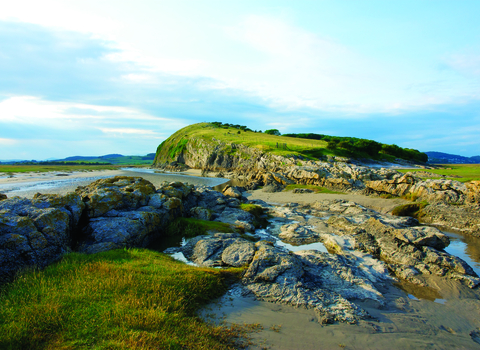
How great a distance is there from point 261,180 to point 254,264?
4308 centimetres

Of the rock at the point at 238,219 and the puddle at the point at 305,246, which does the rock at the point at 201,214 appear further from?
the puddle at the point at 305,246

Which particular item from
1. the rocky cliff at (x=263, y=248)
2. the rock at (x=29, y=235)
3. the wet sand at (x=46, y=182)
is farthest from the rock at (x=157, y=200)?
the wet sand at (x=46, y=182)

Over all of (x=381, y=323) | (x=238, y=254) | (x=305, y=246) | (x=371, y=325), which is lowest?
(x=305, y=246)

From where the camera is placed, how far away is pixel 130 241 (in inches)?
567

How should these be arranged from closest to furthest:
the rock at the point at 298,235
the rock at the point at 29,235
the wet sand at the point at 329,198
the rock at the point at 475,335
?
the rock at the point at 475,335 < the rock at the point at 29,235 < the rock at the point at 298,235 < the wet sand at the point at 329,198

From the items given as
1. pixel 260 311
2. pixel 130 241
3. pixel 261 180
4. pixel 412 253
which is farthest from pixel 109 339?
pixel 261 180

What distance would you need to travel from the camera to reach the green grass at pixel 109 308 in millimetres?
6148

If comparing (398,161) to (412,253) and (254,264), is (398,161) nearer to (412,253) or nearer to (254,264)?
(412,253)

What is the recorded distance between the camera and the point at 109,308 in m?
7.34

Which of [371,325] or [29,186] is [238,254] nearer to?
[371,325]

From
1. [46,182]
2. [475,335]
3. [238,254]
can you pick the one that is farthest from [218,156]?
[475,335]

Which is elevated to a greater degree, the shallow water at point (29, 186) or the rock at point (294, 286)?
the shallow water at point (29, 186)

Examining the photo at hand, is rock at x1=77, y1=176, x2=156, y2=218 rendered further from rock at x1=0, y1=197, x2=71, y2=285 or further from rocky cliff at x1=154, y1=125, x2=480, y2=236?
rocky cliff at x1=154, y1=125, x2=480, y2=236

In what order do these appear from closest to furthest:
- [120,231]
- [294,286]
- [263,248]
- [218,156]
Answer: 1. [294,286]
2. [263,248]
3. [120,231]
4. [218,156]
